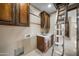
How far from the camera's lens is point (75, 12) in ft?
5.48

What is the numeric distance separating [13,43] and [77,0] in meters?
1.13

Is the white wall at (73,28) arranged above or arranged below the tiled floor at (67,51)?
above

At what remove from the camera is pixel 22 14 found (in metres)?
1.71

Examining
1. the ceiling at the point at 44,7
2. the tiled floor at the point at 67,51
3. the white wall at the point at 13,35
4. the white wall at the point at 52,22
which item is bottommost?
the tiled floor at the point at 67,51

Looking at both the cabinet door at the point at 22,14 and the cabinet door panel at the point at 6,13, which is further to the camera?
the cabinet door at the point at 22,14

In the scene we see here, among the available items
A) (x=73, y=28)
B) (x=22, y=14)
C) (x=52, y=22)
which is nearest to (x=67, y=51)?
(x=73, y=28)

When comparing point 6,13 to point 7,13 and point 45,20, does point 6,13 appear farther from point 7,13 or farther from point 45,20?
point 45,20

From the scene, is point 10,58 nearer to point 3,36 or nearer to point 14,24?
point 3,36

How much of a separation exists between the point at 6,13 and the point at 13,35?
1.08 ft

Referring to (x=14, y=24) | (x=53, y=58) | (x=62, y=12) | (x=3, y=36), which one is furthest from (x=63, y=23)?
(x=3, y=36)

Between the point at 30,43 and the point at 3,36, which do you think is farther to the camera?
the point at 30,43

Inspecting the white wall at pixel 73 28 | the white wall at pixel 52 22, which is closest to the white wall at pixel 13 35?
the white wall at pixel 52 22

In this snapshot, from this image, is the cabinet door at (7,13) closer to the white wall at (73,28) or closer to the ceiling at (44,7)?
the ceiling at (44,7)

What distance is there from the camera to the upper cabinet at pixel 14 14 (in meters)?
1.60
